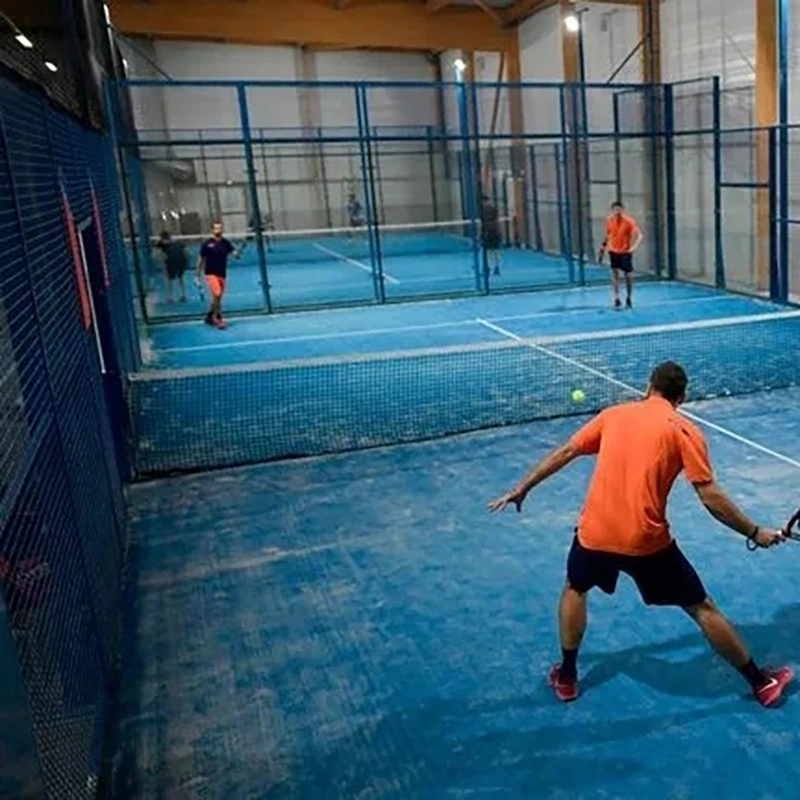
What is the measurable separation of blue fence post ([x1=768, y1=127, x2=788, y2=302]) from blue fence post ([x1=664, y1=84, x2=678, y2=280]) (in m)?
3.33

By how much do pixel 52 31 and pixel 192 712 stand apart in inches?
359

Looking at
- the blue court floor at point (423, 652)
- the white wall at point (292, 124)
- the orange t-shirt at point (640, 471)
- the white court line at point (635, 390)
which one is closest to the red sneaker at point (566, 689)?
the blue court floor at point (423, 652)

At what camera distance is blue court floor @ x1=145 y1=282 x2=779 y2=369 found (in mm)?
13664

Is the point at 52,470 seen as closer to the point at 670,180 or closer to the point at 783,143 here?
the point at 783,143

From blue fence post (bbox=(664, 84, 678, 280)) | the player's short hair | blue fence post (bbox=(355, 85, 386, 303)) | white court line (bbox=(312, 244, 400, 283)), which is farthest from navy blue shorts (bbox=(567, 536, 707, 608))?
white court line (bbox=(312, 244, 400, 283))

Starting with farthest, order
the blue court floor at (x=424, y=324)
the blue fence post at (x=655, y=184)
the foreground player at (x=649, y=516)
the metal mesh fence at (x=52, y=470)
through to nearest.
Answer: the blue fence post at (x=655, y=184)
the blue court floor at (x=424, y=324)
the foreground player at (x=649, y=516)
the metal mesh fence at (x=52, y=470)

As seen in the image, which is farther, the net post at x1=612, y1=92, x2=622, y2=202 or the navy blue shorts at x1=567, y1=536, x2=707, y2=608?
the net post at x1=612, y1=92, x2=622, y2=202

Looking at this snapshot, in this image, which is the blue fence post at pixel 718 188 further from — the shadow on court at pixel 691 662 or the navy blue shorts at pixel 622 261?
the shadow on court at pixel 691 662

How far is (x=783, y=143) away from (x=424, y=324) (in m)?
6.51

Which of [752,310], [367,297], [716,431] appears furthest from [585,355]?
[367,297]

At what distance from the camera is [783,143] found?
14469mm

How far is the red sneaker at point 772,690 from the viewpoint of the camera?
4.26 m

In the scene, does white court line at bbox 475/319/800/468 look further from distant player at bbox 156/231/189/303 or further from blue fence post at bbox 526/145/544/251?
blue fence post at bbox 526/145/544/251

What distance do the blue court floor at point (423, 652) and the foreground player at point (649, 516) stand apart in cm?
43
